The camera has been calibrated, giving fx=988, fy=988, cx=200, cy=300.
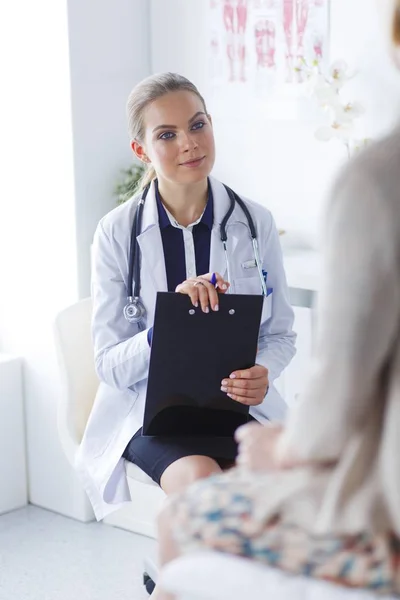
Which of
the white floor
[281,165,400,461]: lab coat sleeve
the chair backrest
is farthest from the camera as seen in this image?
the white floor

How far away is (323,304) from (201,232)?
4.08 ft

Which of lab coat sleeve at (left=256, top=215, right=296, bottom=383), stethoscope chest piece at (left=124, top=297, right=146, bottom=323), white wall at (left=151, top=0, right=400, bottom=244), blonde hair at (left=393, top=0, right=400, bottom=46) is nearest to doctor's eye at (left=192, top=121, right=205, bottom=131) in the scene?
lab coat sleeve at (left=256, top=215, right=296, bottom=383)

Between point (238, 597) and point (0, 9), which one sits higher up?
point (0, 9)

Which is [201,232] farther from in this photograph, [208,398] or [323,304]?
[323,304]

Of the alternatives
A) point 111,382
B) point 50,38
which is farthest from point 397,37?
point 50,38

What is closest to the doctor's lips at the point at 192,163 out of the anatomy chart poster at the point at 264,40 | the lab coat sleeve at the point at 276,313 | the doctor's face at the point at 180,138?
the doctor's face at the point at 180,138

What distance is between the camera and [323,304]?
107 cm

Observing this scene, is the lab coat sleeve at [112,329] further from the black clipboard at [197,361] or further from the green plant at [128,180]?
the green plant at [128,180]

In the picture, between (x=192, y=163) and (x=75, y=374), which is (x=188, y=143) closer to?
(x=192, y=163)

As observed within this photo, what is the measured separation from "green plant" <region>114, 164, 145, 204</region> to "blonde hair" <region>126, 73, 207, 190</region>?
0.71m

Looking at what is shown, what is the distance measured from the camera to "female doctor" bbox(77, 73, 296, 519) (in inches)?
88.4

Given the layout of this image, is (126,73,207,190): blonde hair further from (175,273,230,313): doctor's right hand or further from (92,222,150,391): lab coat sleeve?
(175,273,230,313): doctor's right hand

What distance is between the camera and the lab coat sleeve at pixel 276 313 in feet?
7.54

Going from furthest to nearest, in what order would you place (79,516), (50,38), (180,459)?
1. (79,516)
2. (50,38)
3. (180,459)
